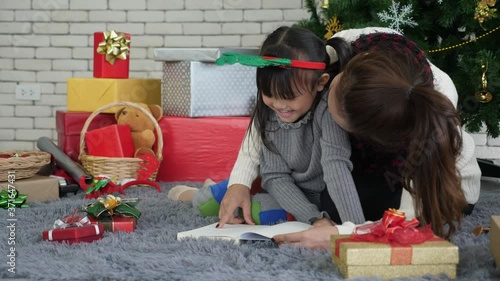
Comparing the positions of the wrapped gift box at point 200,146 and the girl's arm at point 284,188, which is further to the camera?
the wrapped gift box at point 200,146

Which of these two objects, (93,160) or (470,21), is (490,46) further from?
(93,160)

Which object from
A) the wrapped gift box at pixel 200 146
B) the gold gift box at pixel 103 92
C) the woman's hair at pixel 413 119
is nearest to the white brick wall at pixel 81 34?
the gold gift box at pixel 103 92

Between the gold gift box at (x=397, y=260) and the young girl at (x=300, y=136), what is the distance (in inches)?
12.1

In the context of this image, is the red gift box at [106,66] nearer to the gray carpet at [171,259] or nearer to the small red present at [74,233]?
the gray carpet at [171,259]

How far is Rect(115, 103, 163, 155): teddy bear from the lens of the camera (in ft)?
8.59

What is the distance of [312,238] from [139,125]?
1356 millimetres

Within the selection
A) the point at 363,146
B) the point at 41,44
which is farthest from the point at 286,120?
the point at 41,44

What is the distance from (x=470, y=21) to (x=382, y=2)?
11.5 inches

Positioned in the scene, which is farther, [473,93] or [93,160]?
[93,160]

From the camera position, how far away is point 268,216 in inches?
67.0

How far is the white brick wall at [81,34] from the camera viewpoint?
3396mm

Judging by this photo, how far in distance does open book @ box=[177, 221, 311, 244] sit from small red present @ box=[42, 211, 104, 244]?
188 millimetres

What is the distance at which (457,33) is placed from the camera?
243 centimetres

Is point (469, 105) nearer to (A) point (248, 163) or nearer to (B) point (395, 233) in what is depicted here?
(A) point (248, 163)
